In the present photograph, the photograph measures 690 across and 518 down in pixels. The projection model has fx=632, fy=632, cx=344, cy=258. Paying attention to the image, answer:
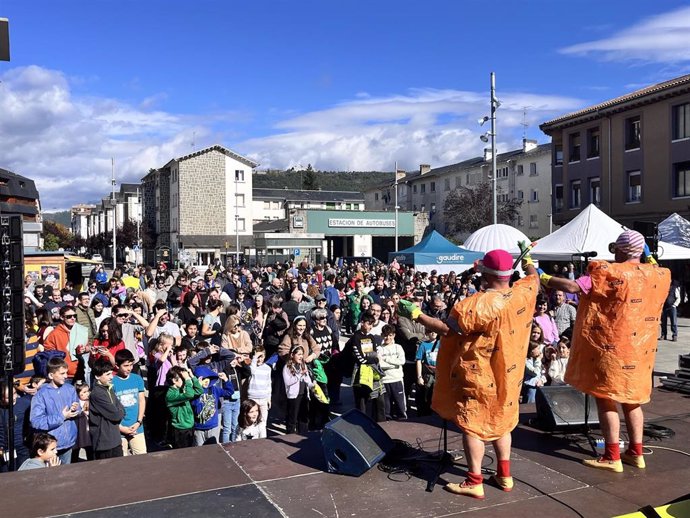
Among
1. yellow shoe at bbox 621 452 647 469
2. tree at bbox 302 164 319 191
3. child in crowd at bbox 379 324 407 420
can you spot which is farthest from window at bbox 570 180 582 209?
tree at bbox 302 164 319 191

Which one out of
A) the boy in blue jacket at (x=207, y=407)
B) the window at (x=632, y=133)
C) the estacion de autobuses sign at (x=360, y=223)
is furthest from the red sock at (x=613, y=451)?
the estacion de autobuses sign at (x=360, y=223)

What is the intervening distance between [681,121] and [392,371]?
25.4 m

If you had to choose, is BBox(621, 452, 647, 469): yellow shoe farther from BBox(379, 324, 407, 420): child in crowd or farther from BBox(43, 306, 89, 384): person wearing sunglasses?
BBox(43, 306, 89, 384): person wearing sunglasses

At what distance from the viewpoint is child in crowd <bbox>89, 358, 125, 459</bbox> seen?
5.85 metres

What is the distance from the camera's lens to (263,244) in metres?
46.6

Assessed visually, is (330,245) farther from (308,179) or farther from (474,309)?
(308,179)

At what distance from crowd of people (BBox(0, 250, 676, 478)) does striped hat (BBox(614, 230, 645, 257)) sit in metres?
1.17

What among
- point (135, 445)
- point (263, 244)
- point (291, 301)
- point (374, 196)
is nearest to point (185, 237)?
point (263, 244)

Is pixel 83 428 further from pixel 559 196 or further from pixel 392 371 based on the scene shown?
pixel 559 196

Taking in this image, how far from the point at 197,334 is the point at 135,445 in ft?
9.95

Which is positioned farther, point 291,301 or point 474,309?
point 291,301

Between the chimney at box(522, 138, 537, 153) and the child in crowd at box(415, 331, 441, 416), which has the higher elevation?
the chimney at box(522, 138, 537, 153)

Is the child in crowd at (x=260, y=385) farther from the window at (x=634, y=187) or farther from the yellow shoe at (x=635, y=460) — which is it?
the window at (x=634, y=187)

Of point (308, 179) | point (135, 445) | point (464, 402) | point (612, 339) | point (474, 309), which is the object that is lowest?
point (135, 445)
